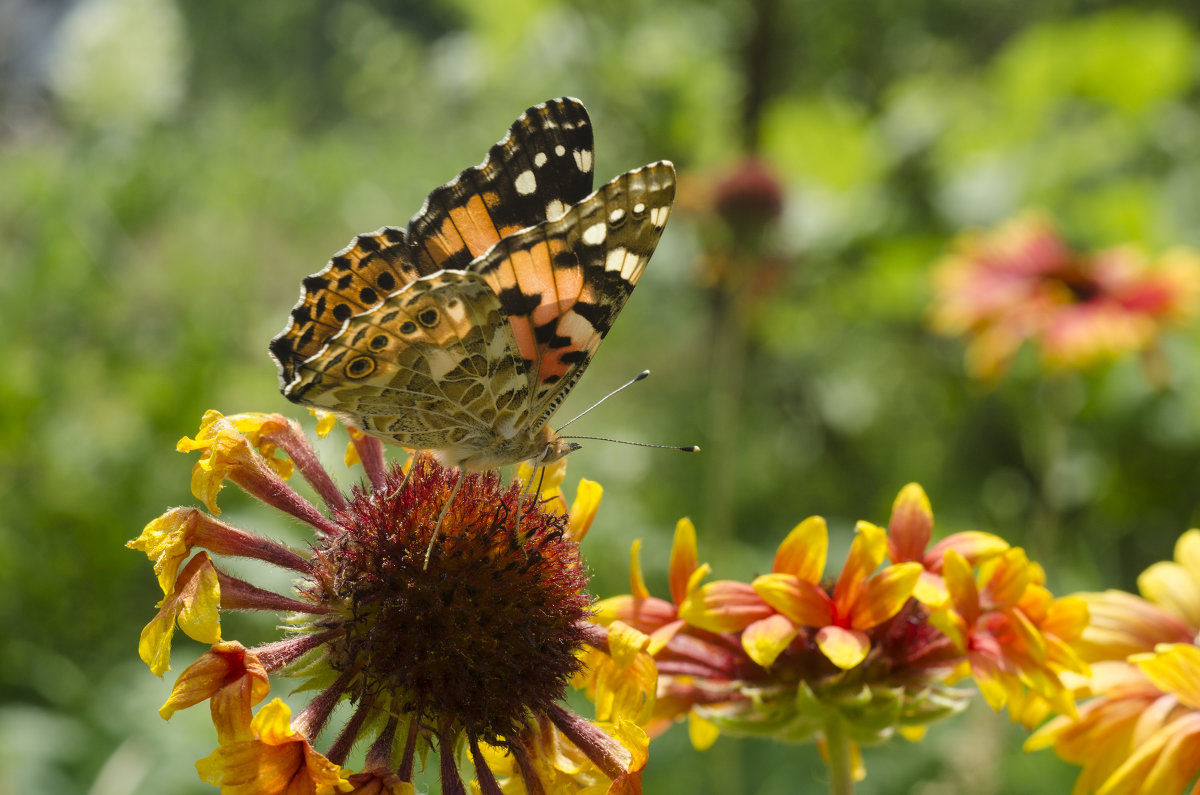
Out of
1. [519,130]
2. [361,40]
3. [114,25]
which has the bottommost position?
[519,130]

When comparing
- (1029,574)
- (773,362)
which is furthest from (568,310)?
(773,362)

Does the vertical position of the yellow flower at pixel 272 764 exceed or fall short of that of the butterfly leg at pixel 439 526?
it falls short

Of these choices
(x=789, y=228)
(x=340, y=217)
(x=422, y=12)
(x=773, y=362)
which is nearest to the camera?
(x=789, y=228)

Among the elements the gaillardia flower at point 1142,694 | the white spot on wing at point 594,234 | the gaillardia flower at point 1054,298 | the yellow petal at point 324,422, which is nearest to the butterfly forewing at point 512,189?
the white spot on wing at point 594,234

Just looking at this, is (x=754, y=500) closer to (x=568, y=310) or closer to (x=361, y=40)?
(x=568, y=310)

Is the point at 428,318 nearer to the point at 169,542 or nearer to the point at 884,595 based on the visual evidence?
the point at 169,542

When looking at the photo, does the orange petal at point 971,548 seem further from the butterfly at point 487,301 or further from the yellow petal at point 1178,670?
the butterfly at point 487,301

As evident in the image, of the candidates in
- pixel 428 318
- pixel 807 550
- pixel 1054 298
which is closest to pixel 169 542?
pixel 428 318
